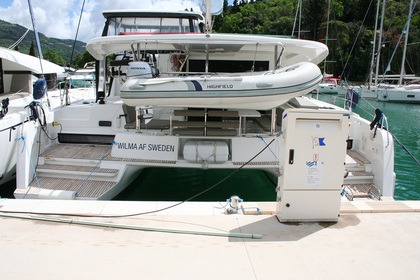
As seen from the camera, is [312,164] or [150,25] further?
[150,25]

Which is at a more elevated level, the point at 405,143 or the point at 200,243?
the point at 200,243

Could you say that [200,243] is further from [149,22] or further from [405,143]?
[405,143]

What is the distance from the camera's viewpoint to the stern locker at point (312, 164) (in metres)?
3.48

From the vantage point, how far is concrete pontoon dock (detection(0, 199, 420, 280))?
2.74 metres

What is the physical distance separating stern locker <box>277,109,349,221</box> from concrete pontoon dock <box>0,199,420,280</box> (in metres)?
0.17

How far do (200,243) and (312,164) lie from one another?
1323 mm

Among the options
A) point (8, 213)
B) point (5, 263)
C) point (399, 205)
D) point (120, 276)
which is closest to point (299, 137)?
point (399, 205)

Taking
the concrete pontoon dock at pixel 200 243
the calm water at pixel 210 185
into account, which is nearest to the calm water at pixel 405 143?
the calm water at pixel 210 185

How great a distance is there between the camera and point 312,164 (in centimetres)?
352

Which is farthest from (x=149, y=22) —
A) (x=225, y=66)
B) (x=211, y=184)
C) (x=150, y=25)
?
(x=211, y=184)

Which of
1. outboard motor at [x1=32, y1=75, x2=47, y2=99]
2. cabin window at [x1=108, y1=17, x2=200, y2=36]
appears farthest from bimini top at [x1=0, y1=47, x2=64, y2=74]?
outboard motor at [x1=32, y1=75, x2=47, y2=99]

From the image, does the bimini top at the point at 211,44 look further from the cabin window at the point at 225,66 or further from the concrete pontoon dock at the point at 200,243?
the concrete pontoon dock at the point at 200,243

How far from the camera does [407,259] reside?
2.97 m

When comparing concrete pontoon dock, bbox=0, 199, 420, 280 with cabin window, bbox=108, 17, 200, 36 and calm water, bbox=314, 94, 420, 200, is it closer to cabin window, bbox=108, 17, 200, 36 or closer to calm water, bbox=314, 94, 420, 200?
calm water, bbox=314, 94, 420, 200
